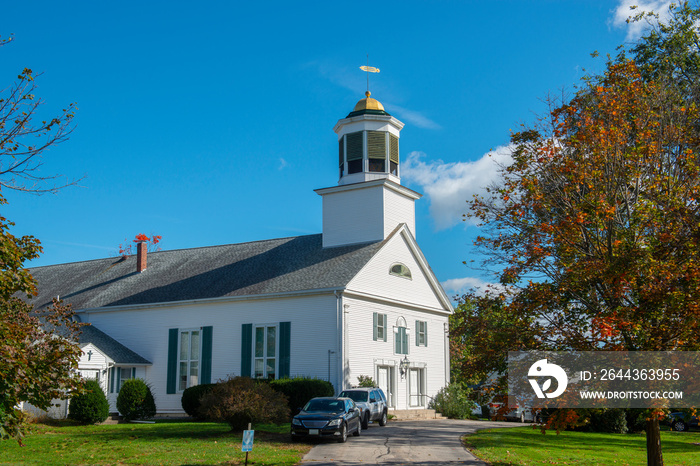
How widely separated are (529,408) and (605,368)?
5.82 feet

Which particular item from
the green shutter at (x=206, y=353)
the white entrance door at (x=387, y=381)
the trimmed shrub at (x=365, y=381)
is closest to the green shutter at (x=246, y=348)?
the green shutter at (x=206, y=353)

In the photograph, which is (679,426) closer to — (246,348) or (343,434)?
(246,348)

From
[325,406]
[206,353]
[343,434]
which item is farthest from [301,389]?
[343,434]

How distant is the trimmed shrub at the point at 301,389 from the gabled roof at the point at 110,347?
8932 mm

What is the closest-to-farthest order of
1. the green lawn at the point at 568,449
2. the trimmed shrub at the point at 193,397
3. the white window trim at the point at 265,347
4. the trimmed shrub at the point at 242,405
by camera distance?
the green lawn at the point at 568,449 → the trimmed shrub at the point at 242,405 → the trimmed shrub at the point at 193,397 → the white window trim at the point at 265,347

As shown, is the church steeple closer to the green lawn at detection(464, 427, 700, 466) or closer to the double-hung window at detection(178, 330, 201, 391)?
the double-hung window at detection(178, 330, 201, 391)

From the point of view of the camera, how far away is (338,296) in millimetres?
28500

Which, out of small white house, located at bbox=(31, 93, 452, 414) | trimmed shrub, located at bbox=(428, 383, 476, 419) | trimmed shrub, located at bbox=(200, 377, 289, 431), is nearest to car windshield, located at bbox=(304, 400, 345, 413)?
trimmed shrub, located at bbox=(200, 377, 289, 431)

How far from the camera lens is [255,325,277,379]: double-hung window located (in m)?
29.6

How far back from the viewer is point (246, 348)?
99.1 ft

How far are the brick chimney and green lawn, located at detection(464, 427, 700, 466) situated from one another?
23.5 meters

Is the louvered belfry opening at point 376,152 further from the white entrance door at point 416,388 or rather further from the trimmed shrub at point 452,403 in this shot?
the trimmed shrub at point 452,403

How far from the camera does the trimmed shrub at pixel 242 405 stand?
20234 millimetres

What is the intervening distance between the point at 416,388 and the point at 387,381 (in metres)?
2.86
